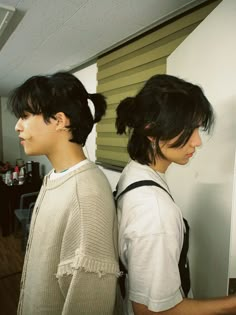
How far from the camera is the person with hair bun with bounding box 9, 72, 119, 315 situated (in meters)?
Result: 0.58

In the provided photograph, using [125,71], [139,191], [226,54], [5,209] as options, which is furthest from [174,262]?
[5,209]

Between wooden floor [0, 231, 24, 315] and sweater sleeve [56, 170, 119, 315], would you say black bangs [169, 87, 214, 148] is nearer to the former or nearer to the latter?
sweater sleeve [56, 170, 119, 315]

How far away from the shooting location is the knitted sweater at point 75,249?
58 cm

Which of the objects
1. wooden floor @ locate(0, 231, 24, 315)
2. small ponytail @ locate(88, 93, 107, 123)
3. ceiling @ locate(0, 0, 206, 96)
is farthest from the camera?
wooden floor @ locate(0, 231, 24, 315)

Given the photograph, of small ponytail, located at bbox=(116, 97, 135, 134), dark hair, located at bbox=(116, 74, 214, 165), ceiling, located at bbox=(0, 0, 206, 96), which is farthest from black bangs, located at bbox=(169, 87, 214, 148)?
ceiling, located at bbox=(0, 0, 206, 96)

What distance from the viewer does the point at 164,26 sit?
154cm

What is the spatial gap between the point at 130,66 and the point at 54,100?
136 centimetres

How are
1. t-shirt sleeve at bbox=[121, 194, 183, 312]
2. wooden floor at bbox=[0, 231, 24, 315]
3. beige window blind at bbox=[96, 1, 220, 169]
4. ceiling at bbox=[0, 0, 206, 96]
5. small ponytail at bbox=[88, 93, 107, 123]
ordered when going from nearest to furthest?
t-shirt sleeve at bbox=[121, 194, 183, 312], small ponytail at bbox=[88, 93, 107, 123], ceiling at bbox=[0, 0, 206, 96], beige window blind at bbox=[96, 1, 220, 169], wooden floor at bbox=[0, 231, 24, 315]

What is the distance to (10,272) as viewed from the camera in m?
2.31

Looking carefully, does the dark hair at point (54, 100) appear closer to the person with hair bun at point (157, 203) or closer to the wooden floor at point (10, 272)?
the person with hair bun at point (157, 203)

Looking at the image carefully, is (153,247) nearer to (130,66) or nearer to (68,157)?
(68,157)

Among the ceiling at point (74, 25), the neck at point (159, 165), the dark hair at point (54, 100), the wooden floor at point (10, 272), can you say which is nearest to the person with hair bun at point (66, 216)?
the dark hair at point (54, 100)

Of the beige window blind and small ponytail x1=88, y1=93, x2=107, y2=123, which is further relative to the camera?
the beige window blind

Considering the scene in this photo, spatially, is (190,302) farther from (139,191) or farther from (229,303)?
(139,191)
